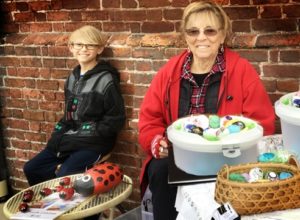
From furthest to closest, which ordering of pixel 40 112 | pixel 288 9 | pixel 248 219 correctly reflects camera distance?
pixel 40 112
pixel 288 9
pixel 248 219

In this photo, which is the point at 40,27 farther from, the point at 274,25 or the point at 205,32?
the point at 274,25

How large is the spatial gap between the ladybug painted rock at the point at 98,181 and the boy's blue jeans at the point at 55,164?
281mm

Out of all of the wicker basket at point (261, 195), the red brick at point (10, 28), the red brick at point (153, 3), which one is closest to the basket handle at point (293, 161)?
the wicker basket at point (261, 195)

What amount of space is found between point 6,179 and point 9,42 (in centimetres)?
113

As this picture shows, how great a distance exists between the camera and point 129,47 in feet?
10.7

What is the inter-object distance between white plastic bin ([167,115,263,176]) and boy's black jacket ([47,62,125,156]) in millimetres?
1312

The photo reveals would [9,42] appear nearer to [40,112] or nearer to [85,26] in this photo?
[40,112]

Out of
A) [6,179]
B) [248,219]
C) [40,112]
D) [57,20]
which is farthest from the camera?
[6,179]

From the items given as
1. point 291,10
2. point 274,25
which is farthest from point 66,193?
point 291,10

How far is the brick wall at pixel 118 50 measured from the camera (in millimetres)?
2752

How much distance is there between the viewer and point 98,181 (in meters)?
2.67

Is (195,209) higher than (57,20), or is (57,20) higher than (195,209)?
(57,20)

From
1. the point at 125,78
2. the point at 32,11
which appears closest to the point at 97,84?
the point at 125,78

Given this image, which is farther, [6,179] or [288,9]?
[6,179]
